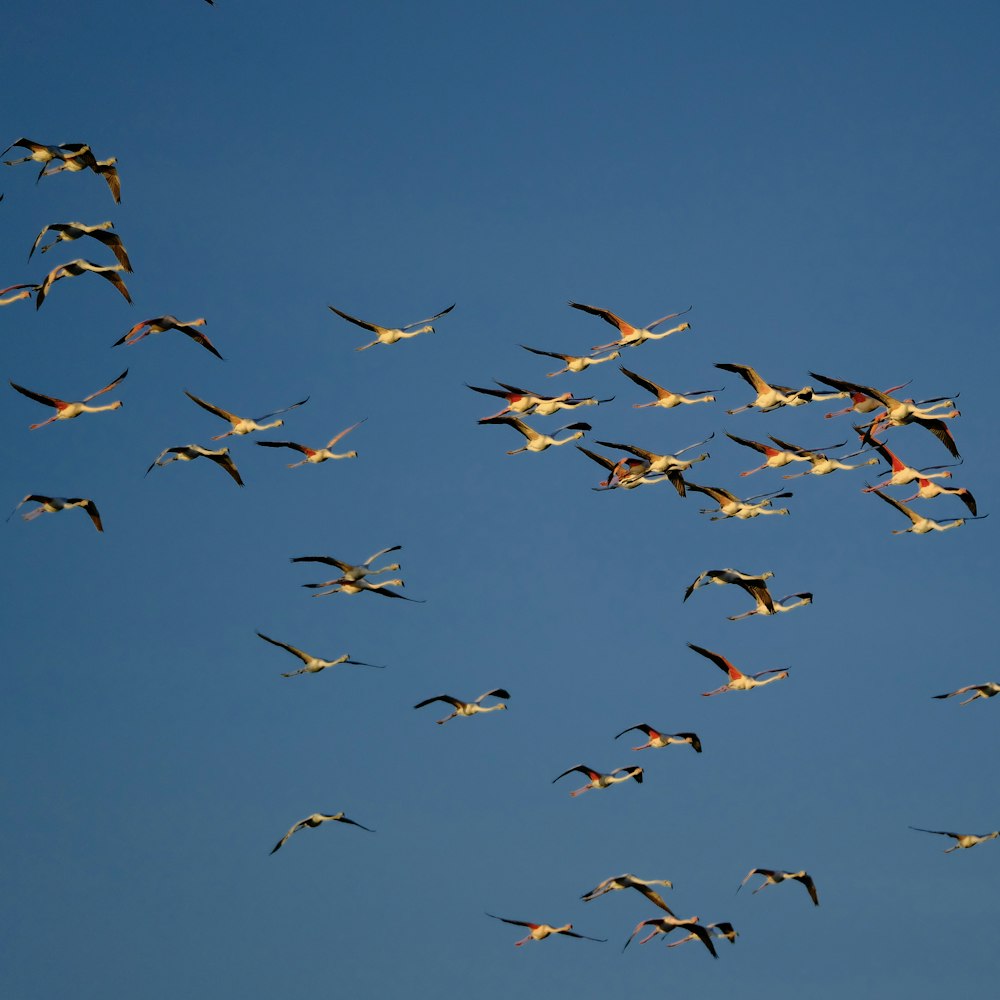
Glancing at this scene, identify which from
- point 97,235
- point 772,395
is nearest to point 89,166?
point 97,235

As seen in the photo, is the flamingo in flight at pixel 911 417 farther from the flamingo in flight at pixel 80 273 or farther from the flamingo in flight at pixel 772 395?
the flamingo in flight at pixel 80 273

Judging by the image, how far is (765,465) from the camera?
54500 mm

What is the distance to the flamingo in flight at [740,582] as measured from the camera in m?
50.9

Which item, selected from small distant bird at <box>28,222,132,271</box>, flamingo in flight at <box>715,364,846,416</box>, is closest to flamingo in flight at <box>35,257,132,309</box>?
small distant bird at <box>28,222,132,271</box>

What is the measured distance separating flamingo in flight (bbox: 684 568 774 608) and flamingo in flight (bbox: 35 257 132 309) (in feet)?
56.8

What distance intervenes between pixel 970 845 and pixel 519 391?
69.9 feet

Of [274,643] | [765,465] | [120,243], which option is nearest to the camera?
[120,243]

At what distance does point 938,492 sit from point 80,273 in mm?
24594

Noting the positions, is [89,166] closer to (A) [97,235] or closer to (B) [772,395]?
(A) [97,235]

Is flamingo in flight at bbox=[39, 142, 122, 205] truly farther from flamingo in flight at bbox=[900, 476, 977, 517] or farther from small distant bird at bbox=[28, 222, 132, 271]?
flamingo in flight at bbox=[900, 476, 977, 517]

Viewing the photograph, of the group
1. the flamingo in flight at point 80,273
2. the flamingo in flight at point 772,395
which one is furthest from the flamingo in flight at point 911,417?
the flamingo in flight at point 80,273

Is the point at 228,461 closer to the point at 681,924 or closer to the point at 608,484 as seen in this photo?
the point at 608,484

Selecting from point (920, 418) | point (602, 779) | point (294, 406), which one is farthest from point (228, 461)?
point (920, 418)

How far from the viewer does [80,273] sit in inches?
1823
